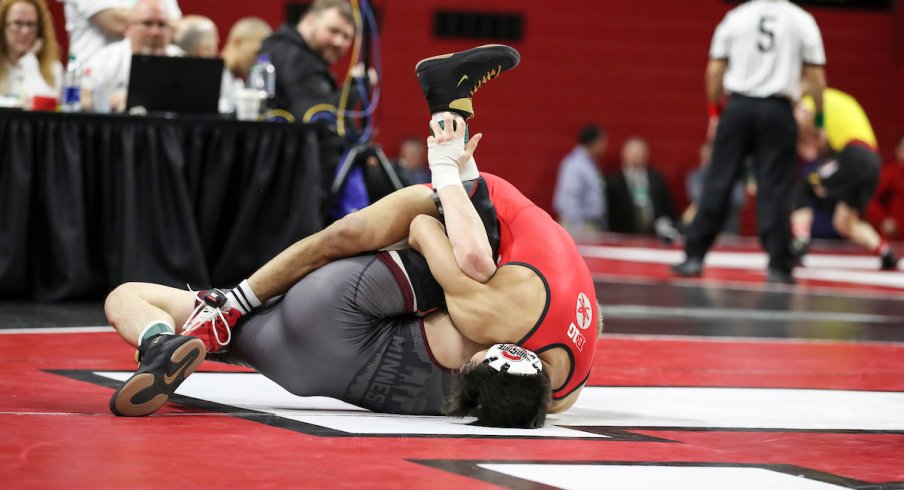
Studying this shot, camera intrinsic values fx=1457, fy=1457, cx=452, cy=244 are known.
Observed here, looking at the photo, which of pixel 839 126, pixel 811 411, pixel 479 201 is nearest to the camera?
pixel 479 201

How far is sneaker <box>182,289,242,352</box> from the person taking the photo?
339 centimetres

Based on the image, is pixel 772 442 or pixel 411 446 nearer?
pixel 411 446

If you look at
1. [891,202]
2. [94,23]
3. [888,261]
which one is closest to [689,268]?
[888,261]

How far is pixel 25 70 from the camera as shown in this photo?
6.57 meters

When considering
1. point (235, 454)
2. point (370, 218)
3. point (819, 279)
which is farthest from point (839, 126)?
point (235, 454)

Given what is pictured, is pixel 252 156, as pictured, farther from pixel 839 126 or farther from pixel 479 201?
pixel 839 126

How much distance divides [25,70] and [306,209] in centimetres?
147

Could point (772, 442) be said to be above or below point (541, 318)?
below

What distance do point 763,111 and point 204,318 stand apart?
564cm

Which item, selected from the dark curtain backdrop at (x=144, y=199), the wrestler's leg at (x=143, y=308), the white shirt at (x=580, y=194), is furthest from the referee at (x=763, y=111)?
the wrestler's leg at (x=143, y=308)

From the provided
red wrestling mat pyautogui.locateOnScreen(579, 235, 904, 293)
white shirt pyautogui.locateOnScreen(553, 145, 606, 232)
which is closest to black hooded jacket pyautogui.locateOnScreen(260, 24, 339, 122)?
Answer: red wrestling mat pyautogui.locateOnScreen(579, 235, 904, 293)

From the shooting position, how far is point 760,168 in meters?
8.52

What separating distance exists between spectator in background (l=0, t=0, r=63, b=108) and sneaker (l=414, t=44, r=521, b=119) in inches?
132

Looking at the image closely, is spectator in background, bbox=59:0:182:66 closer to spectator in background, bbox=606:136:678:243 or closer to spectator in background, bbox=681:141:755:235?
spectator in background, bbox=606:136:678:243
